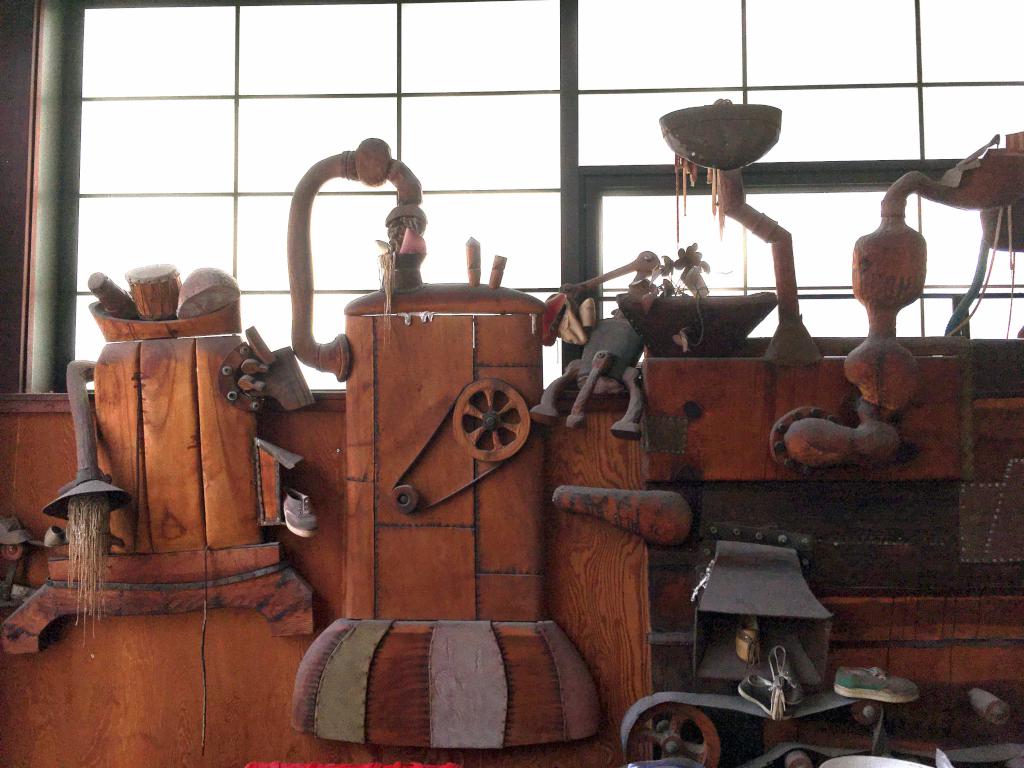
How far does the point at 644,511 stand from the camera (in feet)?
9.23

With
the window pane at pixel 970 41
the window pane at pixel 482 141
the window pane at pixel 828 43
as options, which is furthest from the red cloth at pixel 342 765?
the window pane at pixel 970 41

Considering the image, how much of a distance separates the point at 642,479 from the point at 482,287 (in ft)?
2.57

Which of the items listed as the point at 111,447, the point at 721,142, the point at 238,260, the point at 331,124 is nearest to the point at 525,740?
the point at 111,447

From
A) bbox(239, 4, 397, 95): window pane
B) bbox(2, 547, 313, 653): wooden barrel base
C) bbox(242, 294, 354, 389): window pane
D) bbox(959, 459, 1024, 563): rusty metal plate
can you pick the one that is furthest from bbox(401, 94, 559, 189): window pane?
bbox(959, 459, 1024, 563): rusty metal plate

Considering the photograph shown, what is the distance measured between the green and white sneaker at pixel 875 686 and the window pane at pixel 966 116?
200 centimetres

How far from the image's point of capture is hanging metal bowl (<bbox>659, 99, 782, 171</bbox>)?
2.72 metres

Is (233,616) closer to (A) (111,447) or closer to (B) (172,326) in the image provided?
(A) (111,447)

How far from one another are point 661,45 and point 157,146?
6.53 ft

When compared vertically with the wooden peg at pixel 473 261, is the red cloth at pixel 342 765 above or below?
below

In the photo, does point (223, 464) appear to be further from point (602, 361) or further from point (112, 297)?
point (602, 361)

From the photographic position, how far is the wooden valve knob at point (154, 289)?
119 inches

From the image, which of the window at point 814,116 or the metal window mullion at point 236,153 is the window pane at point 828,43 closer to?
the window at point 814,116

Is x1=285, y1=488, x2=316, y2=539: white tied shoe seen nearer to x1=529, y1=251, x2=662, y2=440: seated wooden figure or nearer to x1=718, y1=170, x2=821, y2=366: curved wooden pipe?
x1=529, y1=251, x2=662, y2=440: seated wooden figure

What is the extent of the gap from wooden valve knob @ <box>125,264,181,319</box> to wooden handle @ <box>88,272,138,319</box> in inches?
1.5
